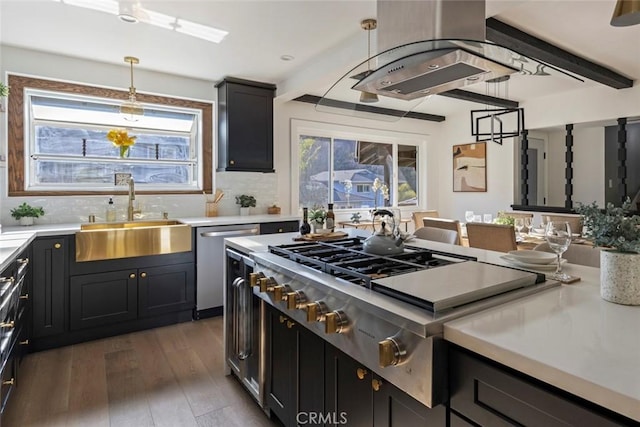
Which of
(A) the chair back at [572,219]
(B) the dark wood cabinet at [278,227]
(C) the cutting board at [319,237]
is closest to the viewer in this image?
(C) the cutting board at [319,237]

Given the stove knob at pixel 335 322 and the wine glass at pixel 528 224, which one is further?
the wine glass at pixel 528 224

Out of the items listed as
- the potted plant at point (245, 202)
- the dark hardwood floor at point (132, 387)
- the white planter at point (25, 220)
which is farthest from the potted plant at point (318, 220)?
the white planter at point (25, 220)

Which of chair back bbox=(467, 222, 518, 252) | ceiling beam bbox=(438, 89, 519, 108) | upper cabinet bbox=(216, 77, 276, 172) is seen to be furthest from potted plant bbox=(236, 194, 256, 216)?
ceiling beam bbox=(438, 89, 519, 108)

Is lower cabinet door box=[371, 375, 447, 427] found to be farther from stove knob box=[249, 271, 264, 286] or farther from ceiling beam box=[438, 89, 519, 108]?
ceiling beam box=[438, 89, 519, 108]

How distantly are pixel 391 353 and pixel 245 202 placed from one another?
353 centimetres

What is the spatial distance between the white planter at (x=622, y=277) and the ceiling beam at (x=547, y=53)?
207 cm

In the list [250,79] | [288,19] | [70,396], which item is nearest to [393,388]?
[70,396]

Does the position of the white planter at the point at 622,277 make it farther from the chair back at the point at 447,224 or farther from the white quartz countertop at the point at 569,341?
the chair back at the point at 447,224

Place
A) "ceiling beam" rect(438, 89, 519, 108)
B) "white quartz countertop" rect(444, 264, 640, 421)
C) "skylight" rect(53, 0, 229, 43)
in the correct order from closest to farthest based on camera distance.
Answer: "white quartz countertop" rect(444, 264, 640, 421), "skylight" rect(53, 0, 229, 43), "ceiling beam" rect(438, 89, 519, 108)

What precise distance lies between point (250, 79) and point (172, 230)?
1.90 m

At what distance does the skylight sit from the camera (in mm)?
2445

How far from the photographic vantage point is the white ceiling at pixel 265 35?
2.54m

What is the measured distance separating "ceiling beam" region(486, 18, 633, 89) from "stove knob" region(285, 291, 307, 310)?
239 cm

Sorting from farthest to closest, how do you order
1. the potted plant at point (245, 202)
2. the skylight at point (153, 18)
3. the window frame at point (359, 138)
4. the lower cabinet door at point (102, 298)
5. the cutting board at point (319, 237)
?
1. the window frame at point (359, 138)
2. the potted plant at point (245, 202)
3. the lower cabinet door at point (102, 298)
4. the skylight at point (153, 18)
5. the cutting board at point (319, 237)
